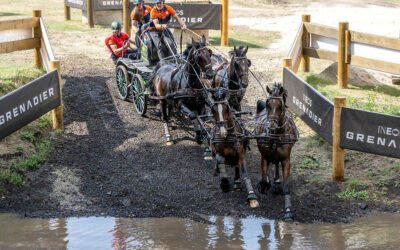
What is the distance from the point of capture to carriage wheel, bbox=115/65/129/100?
14916 millimetres

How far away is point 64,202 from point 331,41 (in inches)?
349

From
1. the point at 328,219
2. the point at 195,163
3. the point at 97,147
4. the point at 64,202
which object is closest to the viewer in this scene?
the point at 328,219

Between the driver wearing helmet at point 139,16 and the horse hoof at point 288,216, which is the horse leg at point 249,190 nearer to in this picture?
the horse hoof at point 288,216

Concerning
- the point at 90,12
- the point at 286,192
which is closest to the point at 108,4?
the point at 90,12

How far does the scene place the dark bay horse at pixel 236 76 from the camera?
11.4 metres

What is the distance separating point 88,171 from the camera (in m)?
11.3

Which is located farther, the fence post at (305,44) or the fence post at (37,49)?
the fence post at (305,44)

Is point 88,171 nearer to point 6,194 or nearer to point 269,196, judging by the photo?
point 6,194

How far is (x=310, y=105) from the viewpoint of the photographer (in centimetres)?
1188

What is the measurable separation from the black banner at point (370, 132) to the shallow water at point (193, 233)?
1.15 meters

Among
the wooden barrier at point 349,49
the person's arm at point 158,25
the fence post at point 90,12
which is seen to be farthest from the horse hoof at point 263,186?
the fence post at point 90,12

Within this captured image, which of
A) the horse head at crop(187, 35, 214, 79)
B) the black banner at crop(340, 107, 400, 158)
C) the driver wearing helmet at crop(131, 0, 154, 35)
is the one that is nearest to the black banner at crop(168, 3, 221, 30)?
the driver wearing helmet at crop(131, 0, 154, 35)

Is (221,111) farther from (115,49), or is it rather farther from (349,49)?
(349,49)

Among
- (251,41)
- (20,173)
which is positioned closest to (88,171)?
(20,173)
